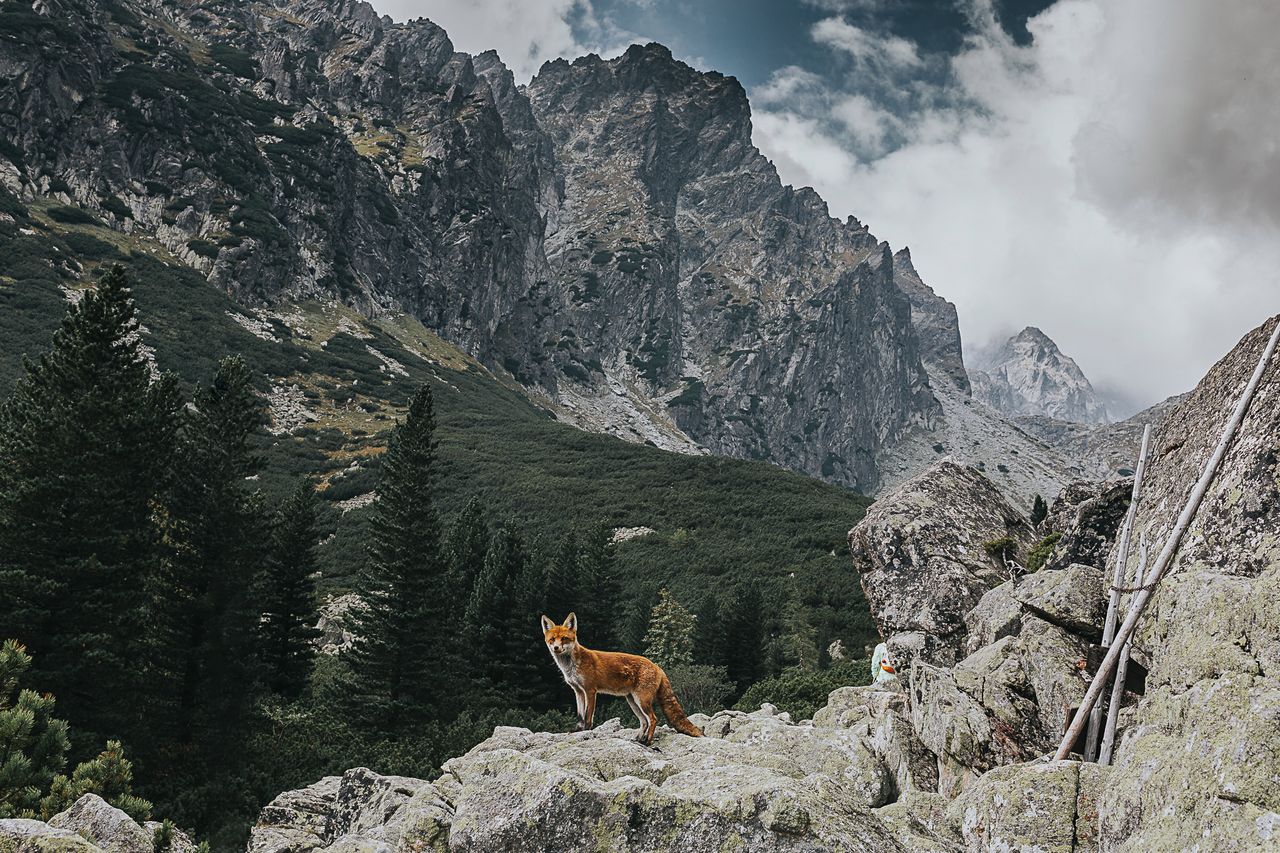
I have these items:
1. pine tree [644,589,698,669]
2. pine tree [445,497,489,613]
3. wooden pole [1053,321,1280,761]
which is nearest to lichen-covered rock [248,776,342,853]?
wooden pole [1053,321,1280,761]

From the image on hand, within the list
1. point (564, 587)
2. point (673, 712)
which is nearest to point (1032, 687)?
point (673, 712)

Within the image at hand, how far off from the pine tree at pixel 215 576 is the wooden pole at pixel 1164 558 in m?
22.4

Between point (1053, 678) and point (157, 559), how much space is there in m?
22.8

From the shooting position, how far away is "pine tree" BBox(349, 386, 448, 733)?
28344 millimetres

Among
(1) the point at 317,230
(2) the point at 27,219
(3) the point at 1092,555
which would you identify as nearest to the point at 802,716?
(3) the point at 1092,555

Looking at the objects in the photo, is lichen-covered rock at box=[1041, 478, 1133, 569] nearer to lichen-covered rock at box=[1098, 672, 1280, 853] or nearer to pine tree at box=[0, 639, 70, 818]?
lichen-covered rock at box=[1098, 672, 1280, 853]

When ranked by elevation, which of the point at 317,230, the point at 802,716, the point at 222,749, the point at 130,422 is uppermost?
the point at 317,230

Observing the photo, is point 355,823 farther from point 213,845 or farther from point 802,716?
point 802,716

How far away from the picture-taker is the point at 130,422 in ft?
64.4

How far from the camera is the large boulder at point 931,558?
1598 centimetres

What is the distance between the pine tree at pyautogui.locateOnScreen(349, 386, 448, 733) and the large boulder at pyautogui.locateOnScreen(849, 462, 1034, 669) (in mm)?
19291

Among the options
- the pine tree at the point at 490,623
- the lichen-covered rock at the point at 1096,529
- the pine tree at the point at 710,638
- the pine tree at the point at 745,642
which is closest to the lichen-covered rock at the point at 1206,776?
the lichen-covered rock at the point at 1096,529

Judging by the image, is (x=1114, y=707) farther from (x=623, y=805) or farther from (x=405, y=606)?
(x=405, y=606)

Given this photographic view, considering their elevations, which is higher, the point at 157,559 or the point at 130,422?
the point at 130,422
